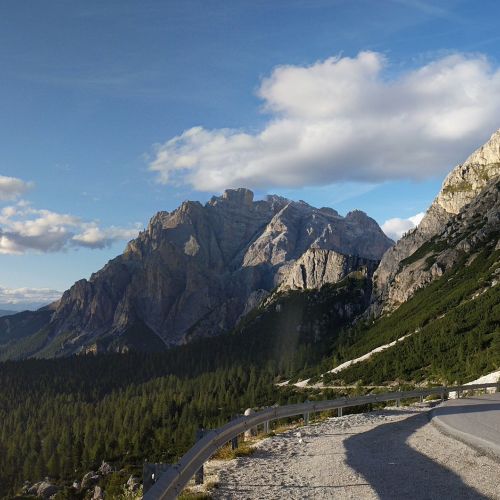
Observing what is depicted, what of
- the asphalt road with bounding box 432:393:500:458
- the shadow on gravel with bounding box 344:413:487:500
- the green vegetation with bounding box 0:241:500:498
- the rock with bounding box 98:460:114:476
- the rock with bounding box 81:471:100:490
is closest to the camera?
the shadow on gravel with bounding box 344:413:487:500

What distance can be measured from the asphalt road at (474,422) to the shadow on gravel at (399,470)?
1.99 meters

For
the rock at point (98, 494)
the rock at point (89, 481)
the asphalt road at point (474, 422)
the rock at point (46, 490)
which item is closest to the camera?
the asphalt road at point (474, 422)

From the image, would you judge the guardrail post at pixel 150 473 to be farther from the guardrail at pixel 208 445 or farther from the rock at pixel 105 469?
the rock at pixel 105 469

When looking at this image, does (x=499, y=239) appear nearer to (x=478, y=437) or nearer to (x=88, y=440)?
(x=88, y=440)

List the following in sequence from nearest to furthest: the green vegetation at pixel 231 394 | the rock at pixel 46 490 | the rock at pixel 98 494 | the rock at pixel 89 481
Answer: the rock at pixel 98 494 → the rock at pixel 89 481 → the green vegetation at pixel 231 394 → the rock at pixel 46 490

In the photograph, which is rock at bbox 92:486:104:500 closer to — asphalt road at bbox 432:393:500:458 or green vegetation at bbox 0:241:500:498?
green vegetation at bbox 0:241:500:498

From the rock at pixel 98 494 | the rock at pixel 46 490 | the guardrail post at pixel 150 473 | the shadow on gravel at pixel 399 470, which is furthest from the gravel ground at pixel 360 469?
the rock at pixel 46 490

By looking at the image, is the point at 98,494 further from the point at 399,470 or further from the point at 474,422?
the point at 399,470

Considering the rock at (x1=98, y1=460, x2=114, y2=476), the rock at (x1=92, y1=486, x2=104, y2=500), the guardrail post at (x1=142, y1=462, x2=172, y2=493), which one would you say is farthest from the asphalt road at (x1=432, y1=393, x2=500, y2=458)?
the rock at (x1=98, y1=460, x2=114, y2=476)

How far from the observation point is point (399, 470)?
12.7 meters

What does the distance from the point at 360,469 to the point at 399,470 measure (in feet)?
3.28

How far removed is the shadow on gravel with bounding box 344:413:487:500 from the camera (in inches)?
415

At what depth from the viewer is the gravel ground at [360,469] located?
419 inches

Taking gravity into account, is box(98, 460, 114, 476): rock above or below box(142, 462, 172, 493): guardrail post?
below
